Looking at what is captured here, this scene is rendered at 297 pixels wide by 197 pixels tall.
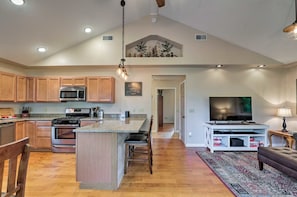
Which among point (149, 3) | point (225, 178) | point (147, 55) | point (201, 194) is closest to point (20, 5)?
point (149, 3)

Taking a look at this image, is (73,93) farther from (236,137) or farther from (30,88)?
(236,137)

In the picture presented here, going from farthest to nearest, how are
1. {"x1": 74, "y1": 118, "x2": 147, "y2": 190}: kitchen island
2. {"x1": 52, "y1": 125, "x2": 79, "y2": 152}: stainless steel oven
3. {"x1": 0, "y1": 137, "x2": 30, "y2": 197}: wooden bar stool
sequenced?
{"x1": 52, "y1": 125, "x2": 79, "y2": 152}: stainless steel oven
{"x1": 74, "y1": 118, "x2": 147, "y2": 190}: kitchen island
{"x1": 0, "y1": 137, "x2": 30, "y2": 197}: wooden bar stool

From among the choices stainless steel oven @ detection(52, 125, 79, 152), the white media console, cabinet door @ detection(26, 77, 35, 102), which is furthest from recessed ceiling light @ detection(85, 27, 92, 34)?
the white media console

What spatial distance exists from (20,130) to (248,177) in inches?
209

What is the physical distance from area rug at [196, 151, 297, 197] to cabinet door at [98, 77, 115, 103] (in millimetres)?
2947

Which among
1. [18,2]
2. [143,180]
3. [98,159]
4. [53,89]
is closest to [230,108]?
[143,180]

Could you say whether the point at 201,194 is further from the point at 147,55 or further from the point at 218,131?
the point at 147,55

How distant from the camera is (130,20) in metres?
5.60

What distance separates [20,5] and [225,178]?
15.5ft

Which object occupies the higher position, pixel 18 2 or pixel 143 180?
pixel 18 2

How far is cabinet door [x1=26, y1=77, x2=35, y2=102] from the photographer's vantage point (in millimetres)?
5852

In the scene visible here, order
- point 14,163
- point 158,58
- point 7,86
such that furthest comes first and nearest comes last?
point 158,58
point 7,86
point 14,163

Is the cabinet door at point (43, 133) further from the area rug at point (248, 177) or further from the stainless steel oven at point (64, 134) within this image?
the area rug at point (248, 177)

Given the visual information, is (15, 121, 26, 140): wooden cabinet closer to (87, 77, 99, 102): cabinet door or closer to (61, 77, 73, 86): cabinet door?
(61, 77, 73, 86): cabinet door
